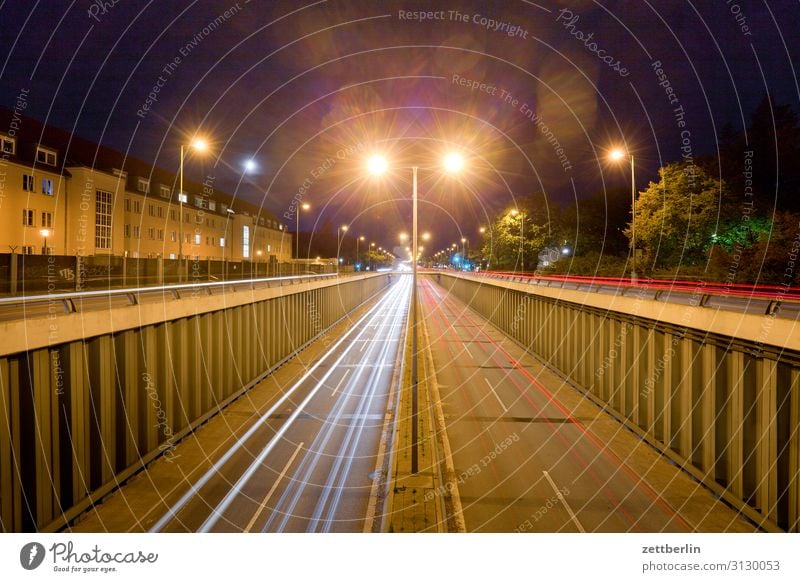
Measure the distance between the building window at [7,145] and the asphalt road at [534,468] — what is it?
141 ft

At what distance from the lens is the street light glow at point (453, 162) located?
19.3 metres

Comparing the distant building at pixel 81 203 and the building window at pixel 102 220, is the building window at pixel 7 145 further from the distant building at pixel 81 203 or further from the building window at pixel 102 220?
the building window at pixel 102 220

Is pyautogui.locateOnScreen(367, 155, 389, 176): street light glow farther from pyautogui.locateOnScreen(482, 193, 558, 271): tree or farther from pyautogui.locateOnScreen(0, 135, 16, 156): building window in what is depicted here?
pyautogui.locateOnScreen(482, 193, 558, 271): tree

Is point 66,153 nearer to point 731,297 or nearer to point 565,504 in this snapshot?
point 565,504

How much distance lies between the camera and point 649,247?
4694cm

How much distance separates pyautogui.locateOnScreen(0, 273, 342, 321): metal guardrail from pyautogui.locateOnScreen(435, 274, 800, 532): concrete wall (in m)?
14.9

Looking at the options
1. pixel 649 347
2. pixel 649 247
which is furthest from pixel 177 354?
pixel 649 247

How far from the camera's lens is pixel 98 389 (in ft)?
39.0

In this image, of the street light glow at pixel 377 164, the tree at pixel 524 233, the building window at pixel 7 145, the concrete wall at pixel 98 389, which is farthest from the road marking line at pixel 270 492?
the tree at pixel 524 233

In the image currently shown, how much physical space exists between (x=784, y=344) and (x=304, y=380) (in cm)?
2120

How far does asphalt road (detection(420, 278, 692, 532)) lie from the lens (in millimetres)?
11516

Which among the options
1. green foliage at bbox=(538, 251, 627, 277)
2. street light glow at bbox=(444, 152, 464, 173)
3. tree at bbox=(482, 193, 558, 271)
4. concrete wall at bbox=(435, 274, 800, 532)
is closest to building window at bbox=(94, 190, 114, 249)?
→ street light glow at bbox=(444, 152, 464, 173)

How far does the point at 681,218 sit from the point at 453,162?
34597 millimetres

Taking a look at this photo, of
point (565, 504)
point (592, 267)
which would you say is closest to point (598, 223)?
point (592, 267)
